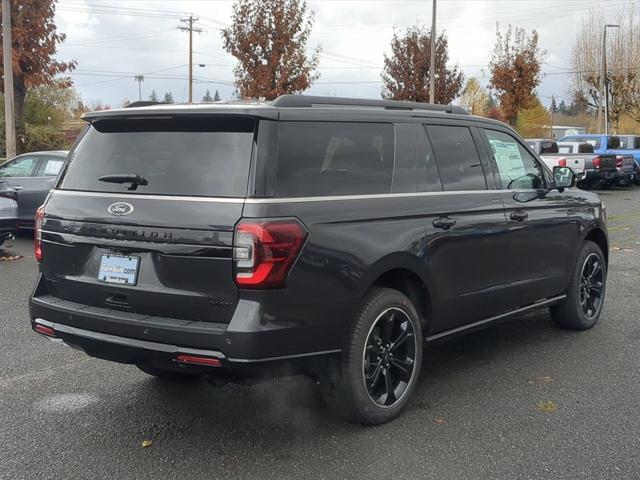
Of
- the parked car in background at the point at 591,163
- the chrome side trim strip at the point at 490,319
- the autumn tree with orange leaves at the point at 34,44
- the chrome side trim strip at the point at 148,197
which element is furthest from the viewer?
the parked car in background at the point at 591,163

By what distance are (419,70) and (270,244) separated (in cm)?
2861

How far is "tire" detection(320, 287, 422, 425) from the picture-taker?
367cm

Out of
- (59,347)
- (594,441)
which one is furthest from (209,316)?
(59,347)

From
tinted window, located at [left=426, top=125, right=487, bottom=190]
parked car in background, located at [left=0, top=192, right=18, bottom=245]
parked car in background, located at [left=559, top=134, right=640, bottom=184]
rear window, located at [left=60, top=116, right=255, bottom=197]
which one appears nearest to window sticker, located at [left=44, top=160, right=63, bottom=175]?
parked car in background, located at [left=0, top=192, right=18, bottom=245]

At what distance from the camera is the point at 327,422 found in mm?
3977

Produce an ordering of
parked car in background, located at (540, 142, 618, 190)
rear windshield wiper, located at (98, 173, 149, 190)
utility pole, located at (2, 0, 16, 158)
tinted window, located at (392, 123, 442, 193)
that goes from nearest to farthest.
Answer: rear windshield wiper, located at (98, 173, 149, 190) → tinted window, located at (392, 123, 442, 193) → utility pole, located at (2, 0, 16, 158) → parked car in background, located at (540, 142, 618, 190)

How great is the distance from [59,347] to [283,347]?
2.91 meters

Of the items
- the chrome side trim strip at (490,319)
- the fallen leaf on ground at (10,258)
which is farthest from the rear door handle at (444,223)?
the fallen leaf on ground at (10,258)

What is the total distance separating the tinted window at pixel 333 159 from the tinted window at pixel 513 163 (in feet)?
4.05

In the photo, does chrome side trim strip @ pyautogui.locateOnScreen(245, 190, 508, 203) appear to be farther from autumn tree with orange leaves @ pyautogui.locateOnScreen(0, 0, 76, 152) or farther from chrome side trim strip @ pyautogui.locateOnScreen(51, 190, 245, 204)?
autumn tree with orange leaves @ pyautogui.locateOnScreen(0, 0, 76, 152)

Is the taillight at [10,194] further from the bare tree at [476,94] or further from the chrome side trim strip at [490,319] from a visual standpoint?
the bare tree at [476,94]

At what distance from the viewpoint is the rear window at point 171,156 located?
11.3ft

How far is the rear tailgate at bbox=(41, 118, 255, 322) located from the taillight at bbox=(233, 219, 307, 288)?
0.19 feet

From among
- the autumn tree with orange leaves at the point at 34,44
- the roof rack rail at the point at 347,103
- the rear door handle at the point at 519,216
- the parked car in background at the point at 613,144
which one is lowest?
the rear door handle at the point at 519,216
